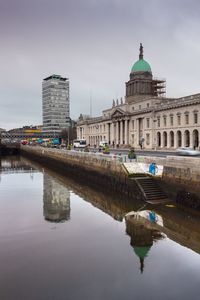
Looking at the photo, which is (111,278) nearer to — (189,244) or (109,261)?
(109,261)

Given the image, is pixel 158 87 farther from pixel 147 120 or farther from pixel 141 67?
pixel 147 120

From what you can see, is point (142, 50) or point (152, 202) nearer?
point (152, 202)

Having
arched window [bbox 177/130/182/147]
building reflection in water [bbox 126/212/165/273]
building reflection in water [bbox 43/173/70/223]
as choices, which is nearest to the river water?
building reflection in water [bbox 126/212/165/273]

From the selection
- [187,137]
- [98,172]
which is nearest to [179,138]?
[187,137]

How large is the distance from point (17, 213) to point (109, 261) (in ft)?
39.9

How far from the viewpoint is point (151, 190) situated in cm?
2742

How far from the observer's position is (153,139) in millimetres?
84438

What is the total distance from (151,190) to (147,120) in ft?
204

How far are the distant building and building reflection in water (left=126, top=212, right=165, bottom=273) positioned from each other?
46.9 meters

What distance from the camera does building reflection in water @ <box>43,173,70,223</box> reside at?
80.4 ft

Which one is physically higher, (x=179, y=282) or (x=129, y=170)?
(x=129, y=170)

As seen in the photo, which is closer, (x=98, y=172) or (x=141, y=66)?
(x=98, y=172)

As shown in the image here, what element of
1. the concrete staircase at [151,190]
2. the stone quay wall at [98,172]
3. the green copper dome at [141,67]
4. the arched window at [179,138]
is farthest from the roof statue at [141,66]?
the concrete staircase at [151,190]

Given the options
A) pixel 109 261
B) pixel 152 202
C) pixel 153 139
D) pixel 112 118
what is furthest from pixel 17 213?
pixel 112 118
